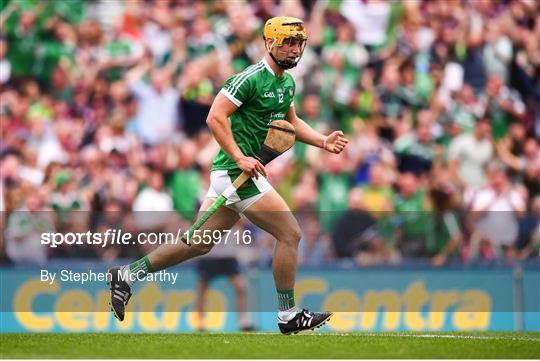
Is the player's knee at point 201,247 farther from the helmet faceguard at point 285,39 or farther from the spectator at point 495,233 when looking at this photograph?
the spectator at point 495,233

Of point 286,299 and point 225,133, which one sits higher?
point 225,133

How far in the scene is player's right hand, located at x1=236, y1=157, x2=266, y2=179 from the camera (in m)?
10.4

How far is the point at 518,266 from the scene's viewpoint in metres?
15.4

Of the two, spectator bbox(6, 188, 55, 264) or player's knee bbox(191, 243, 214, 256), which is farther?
spectator bbox(6, 188, 55, 264)

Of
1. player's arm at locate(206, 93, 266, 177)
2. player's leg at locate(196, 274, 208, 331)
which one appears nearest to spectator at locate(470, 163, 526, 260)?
player's leg at locate(196, 274, 208, 331)

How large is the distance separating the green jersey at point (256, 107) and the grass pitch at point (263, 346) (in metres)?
1.52

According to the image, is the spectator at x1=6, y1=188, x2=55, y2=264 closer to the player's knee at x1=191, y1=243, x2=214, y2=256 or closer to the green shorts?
the player's knee at x1=191, y1=243, x2=214, y2=256

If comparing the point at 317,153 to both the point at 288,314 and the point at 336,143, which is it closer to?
the point at 336,143

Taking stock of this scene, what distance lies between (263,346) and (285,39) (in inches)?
98.3

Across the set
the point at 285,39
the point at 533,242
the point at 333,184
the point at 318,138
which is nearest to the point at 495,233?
the point at 533,242

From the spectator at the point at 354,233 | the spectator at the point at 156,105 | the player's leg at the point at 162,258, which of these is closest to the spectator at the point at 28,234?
the spectator at the point at 156,105

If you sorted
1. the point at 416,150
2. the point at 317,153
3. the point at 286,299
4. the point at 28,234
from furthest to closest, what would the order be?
the point at 416,150, the point at 317,153, the point at 28,234, the point at 286,299

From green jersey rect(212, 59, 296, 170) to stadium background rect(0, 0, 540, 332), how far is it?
4102 mm

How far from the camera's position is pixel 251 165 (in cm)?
1038
